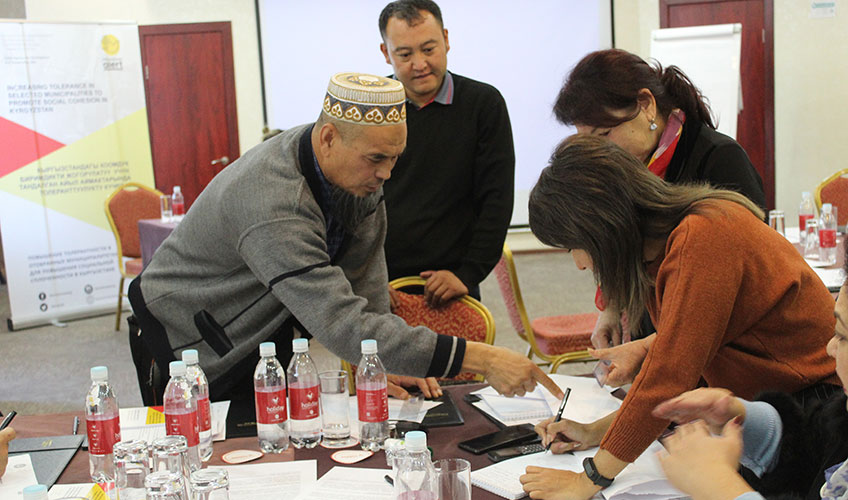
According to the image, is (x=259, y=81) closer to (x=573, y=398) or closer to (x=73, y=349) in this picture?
(x=73, y=349)

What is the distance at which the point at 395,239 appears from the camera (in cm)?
290

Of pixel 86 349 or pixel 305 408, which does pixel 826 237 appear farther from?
pixel 86 349

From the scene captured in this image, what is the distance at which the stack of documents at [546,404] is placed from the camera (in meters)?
1.91

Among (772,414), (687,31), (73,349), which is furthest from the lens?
(687,31)

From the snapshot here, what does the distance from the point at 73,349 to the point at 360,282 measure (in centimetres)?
422

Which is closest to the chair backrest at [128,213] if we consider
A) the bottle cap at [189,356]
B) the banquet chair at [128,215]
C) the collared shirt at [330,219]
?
the banquet chair at [128,215]

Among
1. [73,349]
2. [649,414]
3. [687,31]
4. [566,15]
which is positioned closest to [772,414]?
[649,414]

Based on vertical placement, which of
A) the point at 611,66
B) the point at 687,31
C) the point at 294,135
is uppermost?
the point at 687,31

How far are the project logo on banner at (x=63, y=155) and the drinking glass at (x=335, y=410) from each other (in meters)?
5.32

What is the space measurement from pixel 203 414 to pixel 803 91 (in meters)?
7.75

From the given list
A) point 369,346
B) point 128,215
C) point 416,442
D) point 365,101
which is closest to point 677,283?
point 416,442

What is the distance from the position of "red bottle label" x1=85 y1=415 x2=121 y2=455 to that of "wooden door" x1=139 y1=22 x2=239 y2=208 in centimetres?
660

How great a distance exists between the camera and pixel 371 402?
178cm

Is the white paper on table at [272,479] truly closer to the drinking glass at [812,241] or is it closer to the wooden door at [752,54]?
the drinking glass at [812,241]
